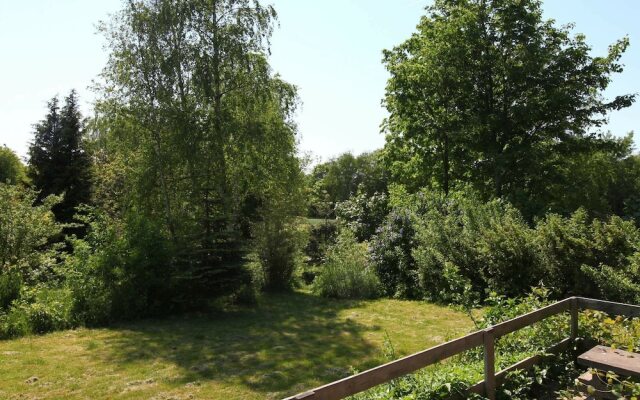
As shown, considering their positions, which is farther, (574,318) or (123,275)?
(123,275)

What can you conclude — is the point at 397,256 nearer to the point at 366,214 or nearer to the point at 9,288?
the point at 366,214

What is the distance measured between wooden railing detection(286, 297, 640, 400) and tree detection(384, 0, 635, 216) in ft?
36.3

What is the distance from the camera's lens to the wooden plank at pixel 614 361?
4.02 meters

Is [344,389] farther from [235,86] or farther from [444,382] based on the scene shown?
[235,86]

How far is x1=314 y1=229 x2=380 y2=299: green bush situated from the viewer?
14062 mm

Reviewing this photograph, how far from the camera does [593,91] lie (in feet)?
58.2

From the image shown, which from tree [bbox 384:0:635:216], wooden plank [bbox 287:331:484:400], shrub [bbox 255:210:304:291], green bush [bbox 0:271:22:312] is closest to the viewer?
wooden plank [bbox 287:331:484:400]

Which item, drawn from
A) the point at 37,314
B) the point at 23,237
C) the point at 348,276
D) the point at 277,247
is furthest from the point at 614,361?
the point at 23,237

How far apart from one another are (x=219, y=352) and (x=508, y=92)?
48.3ft

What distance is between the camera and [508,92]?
59.1 ft

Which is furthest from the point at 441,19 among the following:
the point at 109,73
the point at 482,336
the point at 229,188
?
the point at 482,336

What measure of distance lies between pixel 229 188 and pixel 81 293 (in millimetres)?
5207

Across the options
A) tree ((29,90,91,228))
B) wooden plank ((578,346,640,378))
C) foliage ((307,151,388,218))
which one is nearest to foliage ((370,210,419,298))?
wooden plank ((578,346,640,378))

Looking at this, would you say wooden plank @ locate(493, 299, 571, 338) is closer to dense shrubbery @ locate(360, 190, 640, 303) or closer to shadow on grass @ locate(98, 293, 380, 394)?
dense shrubbery @ locate(360, 190, 640, 303)
